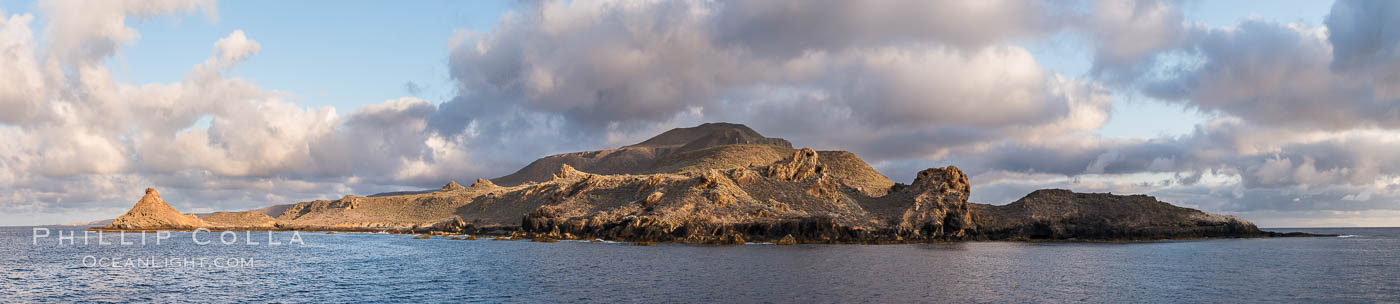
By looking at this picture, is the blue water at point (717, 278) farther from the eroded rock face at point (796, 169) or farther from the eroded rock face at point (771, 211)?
the eroded rock face at point (796, 169)

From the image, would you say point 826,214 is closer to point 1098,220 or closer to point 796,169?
point 796,169

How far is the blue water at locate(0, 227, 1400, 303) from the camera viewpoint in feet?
174

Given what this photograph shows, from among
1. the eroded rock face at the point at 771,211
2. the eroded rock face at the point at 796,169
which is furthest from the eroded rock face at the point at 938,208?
the eroded rock face at the point at 796,169

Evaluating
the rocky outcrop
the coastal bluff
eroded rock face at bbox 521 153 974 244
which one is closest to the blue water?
eroded rock face at bbox 521 153 974 244


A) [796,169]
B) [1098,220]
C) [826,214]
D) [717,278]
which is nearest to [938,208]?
[826,214]

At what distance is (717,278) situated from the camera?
63656mm

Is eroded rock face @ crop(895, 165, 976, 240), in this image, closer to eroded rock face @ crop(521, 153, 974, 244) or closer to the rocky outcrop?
eroded rock face @ crop(521, 153, 974, 244)

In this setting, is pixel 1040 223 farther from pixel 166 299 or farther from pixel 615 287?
pixel 166 299

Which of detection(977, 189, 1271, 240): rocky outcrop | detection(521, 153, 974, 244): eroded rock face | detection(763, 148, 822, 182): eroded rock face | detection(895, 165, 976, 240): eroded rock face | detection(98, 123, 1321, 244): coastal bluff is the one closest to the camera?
detection(521, 153, 974, 244): eroded rock face

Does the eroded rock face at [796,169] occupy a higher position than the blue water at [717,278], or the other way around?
the eroded rock face at [796,169]

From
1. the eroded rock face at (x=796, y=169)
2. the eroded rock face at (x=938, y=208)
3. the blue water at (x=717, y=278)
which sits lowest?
the blue water at (x=717, y=278)

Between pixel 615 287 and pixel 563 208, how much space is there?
104m

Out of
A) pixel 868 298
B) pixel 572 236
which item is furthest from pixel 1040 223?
pixel 868 298

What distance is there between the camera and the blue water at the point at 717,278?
174 feet
